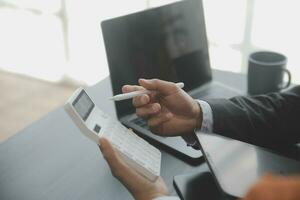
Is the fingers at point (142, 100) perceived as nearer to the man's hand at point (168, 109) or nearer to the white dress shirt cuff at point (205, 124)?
the man's hand at point (168, 109)

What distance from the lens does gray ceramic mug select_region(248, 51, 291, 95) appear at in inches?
39.1

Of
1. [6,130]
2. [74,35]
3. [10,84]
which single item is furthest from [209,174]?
[10,84]

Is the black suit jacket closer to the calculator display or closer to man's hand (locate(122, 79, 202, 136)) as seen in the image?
man's hand (locate(122, 79, 202, 136))

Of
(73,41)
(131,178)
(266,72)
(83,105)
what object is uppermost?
(83,105)

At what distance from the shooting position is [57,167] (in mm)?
768

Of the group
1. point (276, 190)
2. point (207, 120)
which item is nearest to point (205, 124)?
point (207, 120)

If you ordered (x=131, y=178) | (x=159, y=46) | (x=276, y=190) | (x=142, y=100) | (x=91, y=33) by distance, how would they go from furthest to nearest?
(x=91, y=33)
(x=159, y=46)
(x=142, y=100)
(x=131, y=178)
(x=276, y=190)

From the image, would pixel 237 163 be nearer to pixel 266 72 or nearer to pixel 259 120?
pixel 259 120

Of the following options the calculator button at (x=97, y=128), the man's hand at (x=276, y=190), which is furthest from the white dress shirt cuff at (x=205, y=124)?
the man's hand at (x=276, y=190)

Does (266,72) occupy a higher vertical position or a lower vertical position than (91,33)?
Answer: higher

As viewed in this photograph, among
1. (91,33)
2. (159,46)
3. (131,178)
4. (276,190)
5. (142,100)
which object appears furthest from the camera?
(91,33)

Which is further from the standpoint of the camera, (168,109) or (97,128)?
(168,109)

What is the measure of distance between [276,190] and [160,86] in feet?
1.69

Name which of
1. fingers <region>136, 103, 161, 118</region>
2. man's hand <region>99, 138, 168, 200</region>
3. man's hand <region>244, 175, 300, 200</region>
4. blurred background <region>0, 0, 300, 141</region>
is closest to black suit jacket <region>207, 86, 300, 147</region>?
fingers <region>136, 103, 161, 118</region>
